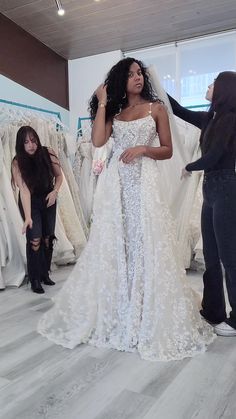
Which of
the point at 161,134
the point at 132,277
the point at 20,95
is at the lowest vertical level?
the point at 132,277

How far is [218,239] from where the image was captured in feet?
6.23

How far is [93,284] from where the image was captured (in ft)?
6.33

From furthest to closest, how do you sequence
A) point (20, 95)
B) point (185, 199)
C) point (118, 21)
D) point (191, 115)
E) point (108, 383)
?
1. point (20, 95)
2. point (118, 21)
3. point (185, 199)
4. point (191, 115)
5. point (108, 383)

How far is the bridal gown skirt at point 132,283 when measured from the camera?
1.77 meters

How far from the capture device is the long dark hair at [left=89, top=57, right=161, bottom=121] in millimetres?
1924

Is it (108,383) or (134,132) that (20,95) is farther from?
(108,383)

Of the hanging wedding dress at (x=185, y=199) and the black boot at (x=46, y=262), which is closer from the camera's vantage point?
the black boot at (x=46, y=262)

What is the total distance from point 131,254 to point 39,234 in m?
1.17

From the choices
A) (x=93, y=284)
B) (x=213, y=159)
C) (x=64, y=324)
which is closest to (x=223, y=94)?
(x=213, y=159)

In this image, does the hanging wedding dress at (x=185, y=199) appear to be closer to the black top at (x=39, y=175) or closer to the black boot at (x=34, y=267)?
the black top at (x=39, y=175)

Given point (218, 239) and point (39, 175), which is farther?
point (39, 175)

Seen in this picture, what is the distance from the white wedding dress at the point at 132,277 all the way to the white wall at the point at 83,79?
4094mm

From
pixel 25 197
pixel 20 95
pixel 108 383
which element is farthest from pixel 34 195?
pixel 20 95

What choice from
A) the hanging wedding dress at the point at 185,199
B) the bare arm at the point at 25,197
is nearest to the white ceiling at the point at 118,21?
the hanging wedding dress at the point at 185,199
